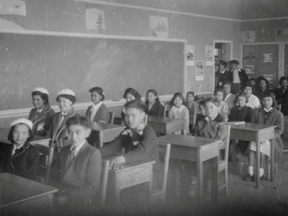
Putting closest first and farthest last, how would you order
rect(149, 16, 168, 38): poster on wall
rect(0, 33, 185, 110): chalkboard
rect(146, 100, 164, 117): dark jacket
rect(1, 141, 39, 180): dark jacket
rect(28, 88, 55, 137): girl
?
rect(1, 141, 39, 180): dark jacket < rect(28, 88, 55, 137): girl < rect(0, 33, 185, 110): chalkboard < rect(146, 100, 164, 117): dark jacket < rect(149, 16, 168, 38): poster on wall

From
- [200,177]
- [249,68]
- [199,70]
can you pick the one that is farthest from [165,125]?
[249,68]

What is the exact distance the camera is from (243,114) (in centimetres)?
487

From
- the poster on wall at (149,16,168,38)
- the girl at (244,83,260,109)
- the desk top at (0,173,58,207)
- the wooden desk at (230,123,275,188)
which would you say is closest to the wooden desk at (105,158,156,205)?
the desk top at (0,173,58,207)

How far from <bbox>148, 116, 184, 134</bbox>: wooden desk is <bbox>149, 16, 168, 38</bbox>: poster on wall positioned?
256 centimetres

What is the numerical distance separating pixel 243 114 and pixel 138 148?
8.45 feet

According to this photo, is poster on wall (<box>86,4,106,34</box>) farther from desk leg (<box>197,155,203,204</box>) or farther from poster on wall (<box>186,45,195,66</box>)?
desk leg (<box>197,155,203,204</box>)

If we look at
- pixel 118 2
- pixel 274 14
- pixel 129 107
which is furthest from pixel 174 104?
pixel 274 14

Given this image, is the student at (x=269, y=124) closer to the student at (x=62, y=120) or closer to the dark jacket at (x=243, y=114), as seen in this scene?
the dark jacket at (x=243, y=114)

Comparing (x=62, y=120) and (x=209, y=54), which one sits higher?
(x=209, y=54)

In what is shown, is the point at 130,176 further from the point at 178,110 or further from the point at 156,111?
the point at 156,111

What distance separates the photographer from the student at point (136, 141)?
8.63 feet

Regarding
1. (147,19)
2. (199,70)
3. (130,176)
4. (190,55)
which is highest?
(147,19)

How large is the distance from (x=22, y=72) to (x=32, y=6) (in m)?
0.88

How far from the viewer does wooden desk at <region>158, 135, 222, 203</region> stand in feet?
10.3
